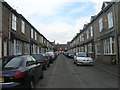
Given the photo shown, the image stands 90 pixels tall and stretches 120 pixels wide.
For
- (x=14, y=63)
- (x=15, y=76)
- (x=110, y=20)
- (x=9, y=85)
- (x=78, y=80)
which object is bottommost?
(x=78, y=80)

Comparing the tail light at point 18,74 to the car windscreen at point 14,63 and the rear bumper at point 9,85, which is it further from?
the car windscreen at point 14,63

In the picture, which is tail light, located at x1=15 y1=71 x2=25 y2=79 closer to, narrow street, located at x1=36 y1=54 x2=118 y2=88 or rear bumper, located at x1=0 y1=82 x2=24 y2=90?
rear bumper, located at x1=0 y1=82 x2=24 y2=90

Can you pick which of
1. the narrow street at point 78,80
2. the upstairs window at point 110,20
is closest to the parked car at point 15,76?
the narrow street at point 78,80

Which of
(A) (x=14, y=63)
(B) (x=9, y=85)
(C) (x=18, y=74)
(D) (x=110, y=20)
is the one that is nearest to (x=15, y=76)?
(C) (x=18, y=74)

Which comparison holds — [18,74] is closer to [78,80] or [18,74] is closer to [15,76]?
[15,76]

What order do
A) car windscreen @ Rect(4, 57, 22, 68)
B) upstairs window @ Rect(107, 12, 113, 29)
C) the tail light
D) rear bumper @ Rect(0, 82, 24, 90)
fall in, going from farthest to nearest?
upstairs window @ Rect(107, 12, 113, 29), car windscreen @ Rect(4, 57, 22, 68), the tail light, rear bumper @ Rect(0, 82, 24, 90)

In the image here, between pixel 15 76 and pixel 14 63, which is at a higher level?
pixel 14 63

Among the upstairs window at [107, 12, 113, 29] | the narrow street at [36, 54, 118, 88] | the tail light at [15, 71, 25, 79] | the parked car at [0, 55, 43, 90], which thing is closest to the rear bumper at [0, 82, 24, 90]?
the parked car at [0, 55, 43, 90]

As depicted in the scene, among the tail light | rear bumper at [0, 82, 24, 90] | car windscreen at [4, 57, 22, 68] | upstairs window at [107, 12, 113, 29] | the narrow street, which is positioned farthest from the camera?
upstairs window at [107, 12, 113, 29]

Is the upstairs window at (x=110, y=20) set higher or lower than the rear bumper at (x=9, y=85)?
higher

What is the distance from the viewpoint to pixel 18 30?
26031 millimetres

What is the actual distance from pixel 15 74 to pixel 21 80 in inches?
11.8

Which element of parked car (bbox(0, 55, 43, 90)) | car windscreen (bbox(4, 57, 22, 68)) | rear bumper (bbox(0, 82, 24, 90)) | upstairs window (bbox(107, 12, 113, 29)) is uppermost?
upstairs window (bbox(107, 12, 113, 29))

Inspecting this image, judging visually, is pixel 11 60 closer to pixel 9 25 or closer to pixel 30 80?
pixel 30 80
